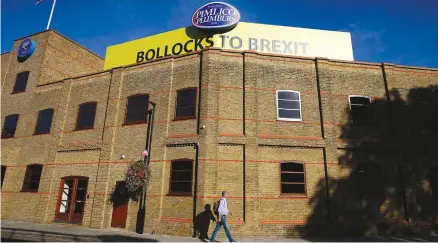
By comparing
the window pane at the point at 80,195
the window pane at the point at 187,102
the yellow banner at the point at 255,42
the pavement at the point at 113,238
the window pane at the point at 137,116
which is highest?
the yellow banner at the point at 255,42

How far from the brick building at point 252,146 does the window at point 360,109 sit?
7 cm

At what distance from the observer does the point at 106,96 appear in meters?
15.5

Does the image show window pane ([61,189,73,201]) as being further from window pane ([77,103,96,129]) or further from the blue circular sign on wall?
the blue circular sign on wall

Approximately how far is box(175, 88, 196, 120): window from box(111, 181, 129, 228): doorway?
4.50m

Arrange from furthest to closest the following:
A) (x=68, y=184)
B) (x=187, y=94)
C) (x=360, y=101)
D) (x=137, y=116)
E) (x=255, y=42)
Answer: (x=255, y=42)
(x=68, y=184)
(x=137, y=116)
(x=360, y=101)
(x=187, y=94)

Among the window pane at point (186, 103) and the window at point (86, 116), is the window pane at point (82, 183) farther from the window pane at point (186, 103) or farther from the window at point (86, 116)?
the window pane at point (186, 103)

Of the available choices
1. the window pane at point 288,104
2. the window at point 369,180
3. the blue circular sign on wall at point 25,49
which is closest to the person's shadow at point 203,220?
the window pane at point 288,104

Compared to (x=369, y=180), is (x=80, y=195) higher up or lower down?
lower down

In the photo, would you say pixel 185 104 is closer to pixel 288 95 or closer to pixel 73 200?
pixel 288 95

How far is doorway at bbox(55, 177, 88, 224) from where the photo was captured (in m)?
14.0

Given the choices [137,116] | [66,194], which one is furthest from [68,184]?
[137,116]

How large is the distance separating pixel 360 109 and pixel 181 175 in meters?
9.75

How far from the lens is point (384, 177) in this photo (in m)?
12.9

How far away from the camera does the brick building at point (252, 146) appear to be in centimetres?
1206
